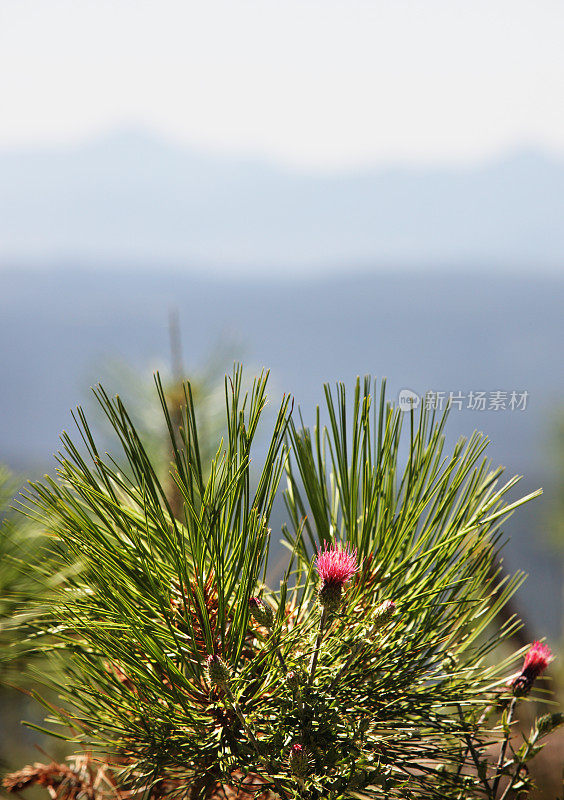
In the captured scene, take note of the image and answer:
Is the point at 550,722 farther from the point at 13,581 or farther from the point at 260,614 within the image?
the point at 13,581

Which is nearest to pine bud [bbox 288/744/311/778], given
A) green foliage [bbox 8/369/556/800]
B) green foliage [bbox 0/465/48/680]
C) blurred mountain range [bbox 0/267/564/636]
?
green foliage [bbox 8/369/556/800]

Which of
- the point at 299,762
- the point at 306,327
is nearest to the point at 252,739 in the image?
the point at 299,762

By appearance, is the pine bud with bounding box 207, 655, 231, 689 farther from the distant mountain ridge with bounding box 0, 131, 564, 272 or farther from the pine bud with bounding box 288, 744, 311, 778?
the distant mountain ridge with bounding box 0, 131, 564, 272

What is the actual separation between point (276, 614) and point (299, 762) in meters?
0.06

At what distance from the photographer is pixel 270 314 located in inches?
861

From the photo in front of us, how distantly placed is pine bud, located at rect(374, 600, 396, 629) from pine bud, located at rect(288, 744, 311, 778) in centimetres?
5

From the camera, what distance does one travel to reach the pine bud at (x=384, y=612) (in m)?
0.26

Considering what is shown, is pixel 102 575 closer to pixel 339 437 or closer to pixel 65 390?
pixel 339 437

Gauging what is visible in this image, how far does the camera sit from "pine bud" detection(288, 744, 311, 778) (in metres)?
0.24

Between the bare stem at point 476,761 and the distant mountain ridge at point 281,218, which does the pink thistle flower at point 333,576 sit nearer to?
the bare stem at point 476,761

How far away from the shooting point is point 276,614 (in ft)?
0.92

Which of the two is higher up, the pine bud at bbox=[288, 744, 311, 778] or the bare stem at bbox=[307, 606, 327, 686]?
the bare stem at bbox=[307, 606, 327, 686]

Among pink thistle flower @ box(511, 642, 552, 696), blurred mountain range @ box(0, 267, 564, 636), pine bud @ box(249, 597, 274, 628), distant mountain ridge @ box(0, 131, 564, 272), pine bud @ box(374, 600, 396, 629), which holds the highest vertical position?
distant mountain ridge @ box(0, 131, 564, 272)

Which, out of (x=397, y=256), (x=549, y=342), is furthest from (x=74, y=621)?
(x=397, y=256)
